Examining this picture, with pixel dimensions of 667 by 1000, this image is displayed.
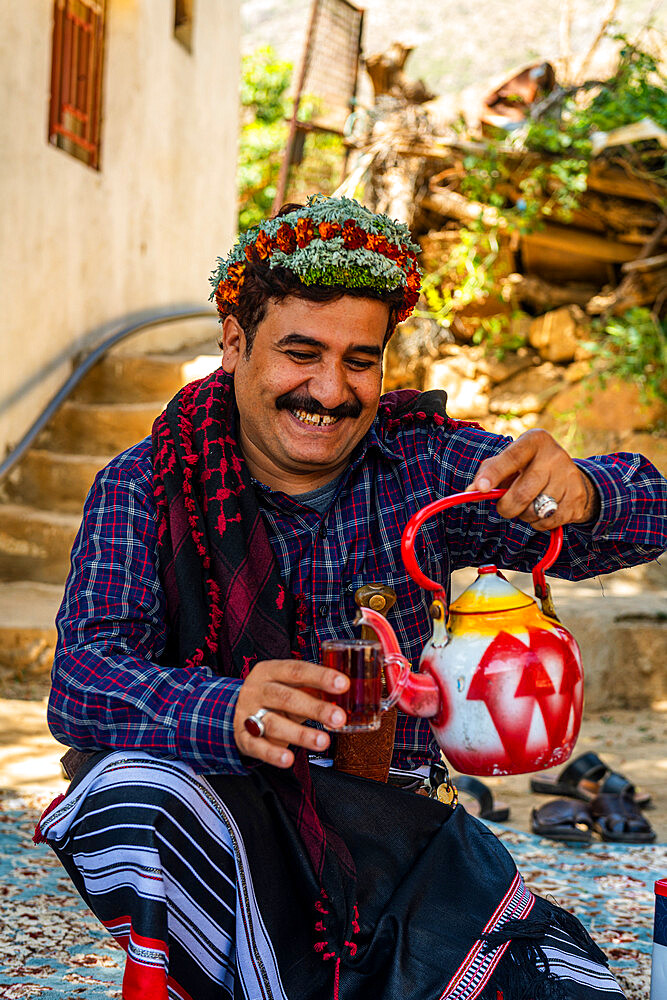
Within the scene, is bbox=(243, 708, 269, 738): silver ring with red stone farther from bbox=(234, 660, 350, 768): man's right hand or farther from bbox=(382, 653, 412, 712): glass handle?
bbox=(382, 653, 412, 712): glass handle

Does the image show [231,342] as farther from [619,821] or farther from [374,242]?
[619,821]

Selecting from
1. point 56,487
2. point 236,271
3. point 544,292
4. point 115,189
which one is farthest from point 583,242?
point 236,271

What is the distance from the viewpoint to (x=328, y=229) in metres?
2.00

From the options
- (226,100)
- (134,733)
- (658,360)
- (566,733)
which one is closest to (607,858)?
(566,733)

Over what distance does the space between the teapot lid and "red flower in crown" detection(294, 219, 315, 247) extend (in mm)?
750

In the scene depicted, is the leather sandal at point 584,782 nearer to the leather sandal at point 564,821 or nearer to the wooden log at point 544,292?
the leather sandal at point 564,821

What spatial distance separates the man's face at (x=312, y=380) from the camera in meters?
2.03

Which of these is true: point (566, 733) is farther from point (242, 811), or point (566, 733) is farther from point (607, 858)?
point (607, 858)

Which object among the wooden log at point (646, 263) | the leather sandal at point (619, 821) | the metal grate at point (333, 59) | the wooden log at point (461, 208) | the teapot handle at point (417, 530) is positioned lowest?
the leather sandal at point (619, 821)

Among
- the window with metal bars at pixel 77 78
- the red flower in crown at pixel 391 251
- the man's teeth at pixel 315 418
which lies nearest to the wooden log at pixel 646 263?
the window with metal bars at pixel 77 78

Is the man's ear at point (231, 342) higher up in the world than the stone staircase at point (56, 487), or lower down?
higher up

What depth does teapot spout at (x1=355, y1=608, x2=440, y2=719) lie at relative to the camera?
5.19ft

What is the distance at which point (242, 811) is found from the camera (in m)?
1.76

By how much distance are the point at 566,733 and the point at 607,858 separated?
2063 millimetres
